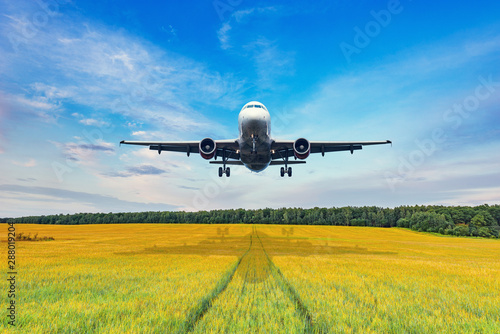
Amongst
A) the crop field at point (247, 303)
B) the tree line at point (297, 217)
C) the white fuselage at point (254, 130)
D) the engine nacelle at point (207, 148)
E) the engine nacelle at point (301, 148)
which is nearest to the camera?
the crop field at point (247, 303)

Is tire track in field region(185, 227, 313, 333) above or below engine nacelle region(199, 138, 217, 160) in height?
below

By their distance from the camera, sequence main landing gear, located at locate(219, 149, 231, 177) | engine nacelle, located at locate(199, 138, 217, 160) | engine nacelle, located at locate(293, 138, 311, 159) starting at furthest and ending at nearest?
main landing gear, located at locate(219, 149, 231, 177)
engine nacelle, located at locate(293, 138, 311, 159)
engine nacelle, located at locate(199, 138, 217, 160)

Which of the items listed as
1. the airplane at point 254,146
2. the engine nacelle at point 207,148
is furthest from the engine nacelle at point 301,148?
the engine nacelle at point 207,148

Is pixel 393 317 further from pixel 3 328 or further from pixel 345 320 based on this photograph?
pixel 3 328

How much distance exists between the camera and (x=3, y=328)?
5.79 m

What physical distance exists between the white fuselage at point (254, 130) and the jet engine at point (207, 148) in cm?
257

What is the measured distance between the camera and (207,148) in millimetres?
22875

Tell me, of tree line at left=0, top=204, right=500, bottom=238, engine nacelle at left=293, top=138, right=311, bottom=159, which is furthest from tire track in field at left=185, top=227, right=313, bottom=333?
tree line at left=0, top=204, right=500, bottom=238

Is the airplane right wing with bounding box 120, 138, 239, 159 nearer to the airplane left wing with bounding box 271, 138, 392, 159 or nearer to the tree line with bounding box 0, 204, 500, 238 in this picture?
the airplane left wing with bounding box 271, 138, 392, 159

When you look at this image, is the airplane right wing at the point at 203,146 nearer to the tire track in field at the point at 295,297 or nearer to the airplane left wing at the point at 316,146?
the airplane left wing at the point at 316,146

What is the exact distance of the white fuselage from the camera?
813 inches

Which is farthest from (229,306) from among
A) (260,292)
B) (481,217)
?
(481,217)

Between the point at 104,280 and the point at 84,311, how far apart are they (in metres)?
4.77

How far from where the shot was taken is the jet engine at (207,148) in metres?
22.6
